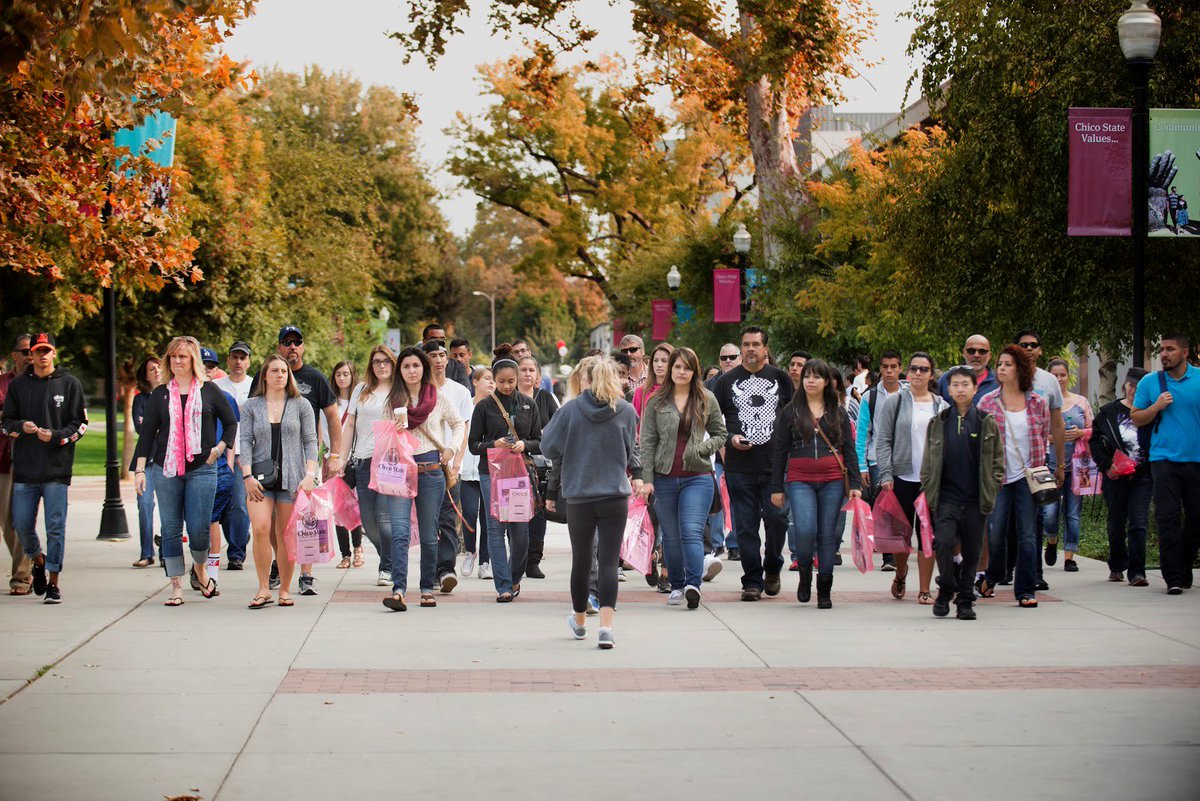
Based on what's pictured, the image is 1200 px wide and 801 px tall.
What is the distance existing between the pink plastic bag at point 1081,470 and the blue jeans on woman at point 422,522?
17.9 ft

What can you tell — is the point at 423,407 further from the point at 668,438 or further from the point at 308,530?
the point at 668,438

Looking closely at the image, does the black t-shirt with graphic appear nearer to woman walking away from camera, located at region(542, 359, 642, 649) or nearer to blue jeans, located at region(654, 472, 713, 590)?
blue jeans, located at region(654, 472, 713, 590)

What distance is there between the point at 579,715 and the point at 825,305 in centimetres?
2102

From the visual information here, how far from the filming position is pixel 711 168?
178 feet

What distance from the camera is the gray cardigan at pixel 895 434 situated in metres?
12.0

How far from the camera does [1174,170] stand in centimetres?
1434

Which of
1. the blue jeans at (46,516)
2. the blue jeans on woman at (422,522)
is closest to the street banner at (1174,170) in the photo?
the blue jeans on woman at (422,522)

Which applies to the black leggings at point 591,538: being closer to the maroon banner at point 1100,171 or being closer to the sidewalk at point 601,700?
the sidewalk at point 601,700

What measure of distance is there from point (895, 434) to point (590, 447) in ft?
11.3

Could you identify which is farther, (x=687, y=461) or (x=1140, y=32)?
(x=1140, y=32)

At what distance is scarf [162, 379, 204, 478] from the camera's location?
451 inches

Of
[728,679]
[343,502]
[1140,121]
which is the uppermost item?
[1140,121]

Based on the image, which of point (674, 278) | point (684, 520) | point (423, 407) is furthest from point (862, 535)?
point (674, 278)

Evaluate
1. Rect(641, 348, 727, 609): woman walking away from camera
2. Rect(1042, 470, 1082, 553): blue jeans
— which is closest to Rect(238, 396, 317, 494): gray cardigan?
Rect(641, 348, 727, 609): woman walking away from camera
